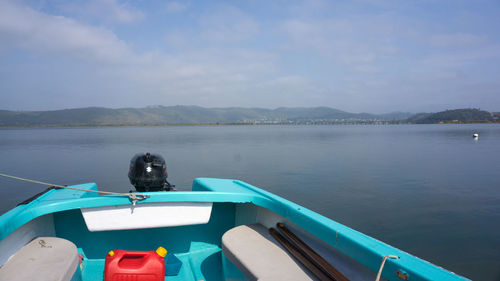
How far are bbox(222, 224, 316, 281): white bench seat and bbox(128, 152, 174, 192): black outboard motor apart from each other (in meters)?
2.28

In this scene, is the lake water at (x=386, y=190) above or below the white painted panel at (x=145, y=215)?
below

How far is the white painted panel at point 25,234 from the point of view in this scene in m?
2.81

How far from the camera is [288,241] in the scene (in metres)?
3.08

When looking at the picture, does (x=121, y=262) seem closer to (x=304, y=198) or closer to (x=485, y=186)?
(x=304, y=198)

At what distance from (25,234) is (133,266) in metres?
1.21

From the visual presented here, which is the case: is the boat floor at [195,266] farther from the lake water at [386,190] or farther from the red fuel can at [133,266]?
the lake water at [386,190]

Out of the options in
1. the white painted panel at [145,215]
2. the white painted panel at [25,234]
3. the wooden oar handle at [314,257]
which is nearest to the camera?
the wooden oar handle at [314,257]

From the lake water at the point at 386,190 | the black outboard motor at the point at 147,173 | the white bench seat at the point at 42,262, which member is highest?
the black outboard motor at the point at 147,173

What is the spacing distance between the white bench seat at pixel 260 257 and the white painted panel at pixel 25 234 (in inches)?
77.8

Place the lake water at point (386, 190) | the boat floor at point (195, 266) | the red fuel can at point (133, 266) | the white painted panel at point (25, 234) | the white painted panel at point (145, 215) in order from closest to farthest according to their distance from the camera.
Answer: the white painted panel at point (25, 234)
the red fuel can at point (133, 266)
the white painted panel at point (145, 215)
the boat floor at point (195, 266)
the lake water at point (386, 190)

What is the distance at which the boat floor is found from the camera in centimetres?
361

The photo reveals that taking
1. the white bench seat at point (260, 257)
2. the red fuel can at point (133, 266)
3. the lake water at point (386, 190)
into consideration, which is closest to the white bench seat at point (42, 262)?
the red fuel can at point (133, 266)

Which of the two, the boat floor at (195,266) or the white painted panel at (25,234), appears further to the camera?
the boat floor at (195,266)

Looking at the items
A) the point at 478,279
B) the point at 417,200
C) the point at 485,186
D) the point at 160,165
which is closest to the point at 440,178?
the point at 485,186
